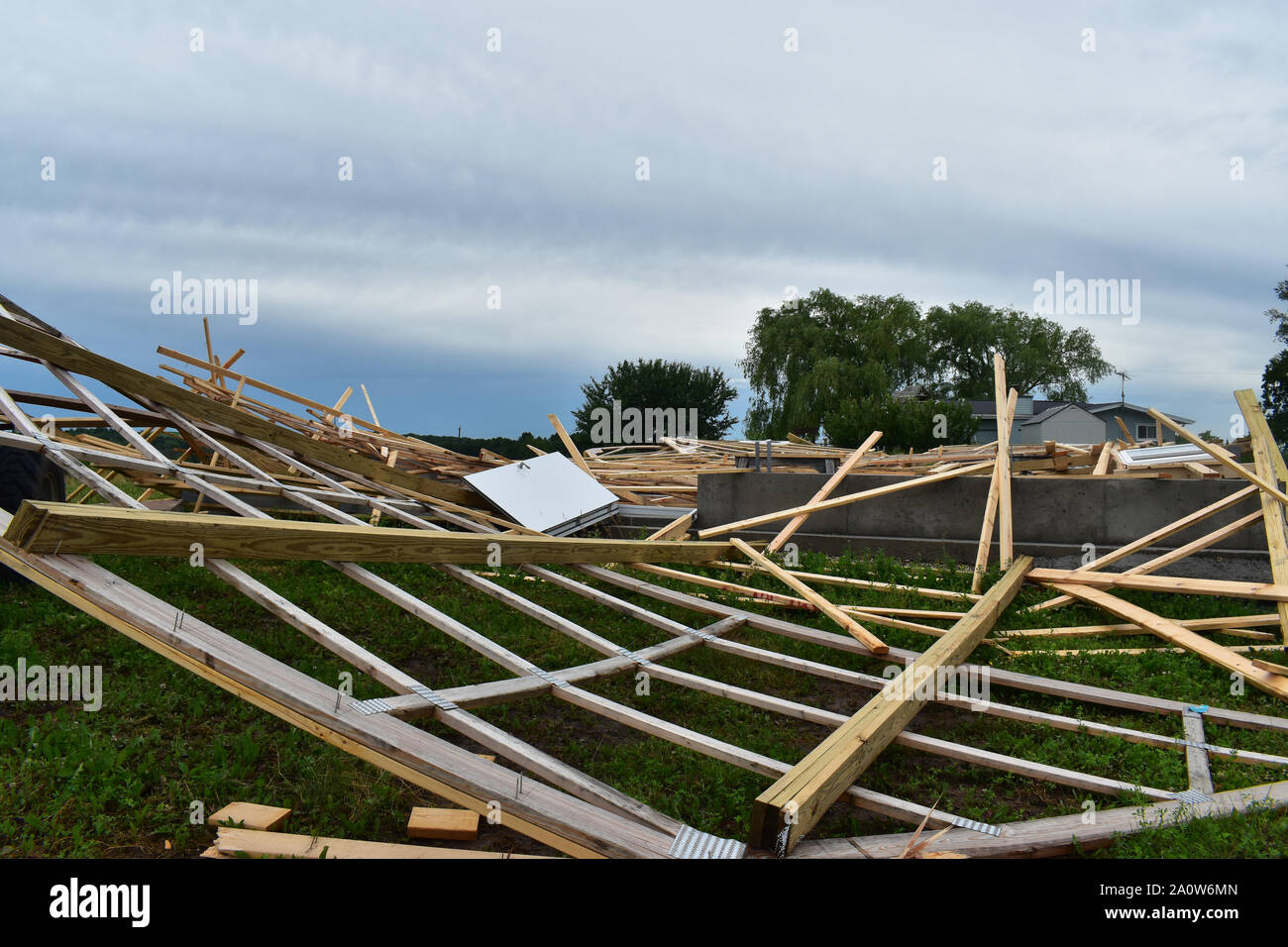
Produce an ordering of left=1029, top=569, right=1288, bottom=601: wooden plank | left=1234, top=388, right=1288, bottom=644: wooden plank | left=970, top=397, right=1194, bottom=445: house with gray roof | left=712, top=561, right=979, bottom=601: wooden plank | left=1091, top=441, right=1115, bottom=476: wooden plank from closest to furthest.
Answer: left=1029, top=569, right=1288, bottom=601: wooden plank < left=1234, top=388, right=1288, bottom=644: wooden plank < left=712, top=561, right=979, bottom=601: wooden plank < left=1091, top=441, right=1115, bottom=476: wooden plank < left=970, top=397, right=1194, bottom=445: house with gray roof

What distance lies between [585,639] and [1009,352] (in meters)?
47.1

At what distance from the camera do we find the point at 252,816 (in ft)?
11.1

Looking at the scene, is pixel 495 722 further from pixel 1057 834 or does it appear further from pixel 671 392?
pixel 671 392

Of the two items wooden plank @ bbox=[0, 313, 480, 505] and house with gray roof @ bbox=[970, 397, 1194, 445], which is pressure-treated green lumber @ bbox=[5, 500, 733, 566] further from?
house with gray roof @ bbox=[970, 397, 1194, 445]

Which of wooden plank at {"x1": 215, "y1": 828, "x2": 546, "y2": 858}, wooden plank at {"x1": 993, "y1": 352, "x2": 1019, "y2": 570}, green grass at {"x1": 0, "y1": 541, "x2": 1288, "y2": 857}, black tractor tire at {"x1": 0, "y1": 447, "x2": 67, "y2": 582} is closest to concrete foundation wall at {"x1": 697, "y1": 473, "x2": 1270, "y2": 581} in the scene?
wooden plank at {"x1": 993, "y1": 352, "x2": 1019, "y2": 570}

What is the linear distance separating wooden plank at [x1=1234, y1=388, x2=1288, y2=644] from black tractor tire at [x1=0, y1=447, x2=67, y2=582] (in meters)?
9.57

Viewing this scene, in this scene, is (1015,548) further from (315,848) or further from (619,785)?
(315,848)

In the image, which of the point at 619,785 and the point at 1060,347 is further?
the point at 1060,347

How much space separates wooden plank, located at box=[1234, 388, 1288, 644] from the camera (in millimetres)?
6150

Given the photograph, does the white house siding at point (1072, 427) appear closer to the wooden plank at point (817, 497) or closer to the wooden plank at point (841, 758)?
the wooden plank at point (817, 497)

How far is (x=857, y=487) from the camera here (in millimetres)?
9039

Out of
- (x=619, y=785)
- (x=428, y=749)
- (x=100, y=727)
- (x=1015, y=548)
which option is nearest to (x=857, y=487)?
(x=1015, y=548)

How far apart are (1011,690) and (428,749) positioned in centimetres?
394

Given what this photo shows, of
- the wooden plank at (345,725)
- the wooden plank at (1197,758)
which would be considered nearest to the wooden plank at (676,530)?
the wooden plank at (1197,758)
